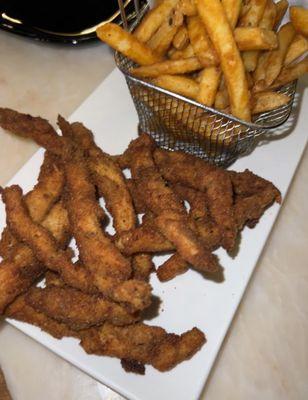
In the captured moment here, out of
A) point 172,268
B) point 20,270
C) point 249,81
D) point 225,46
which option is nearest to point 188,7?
point 225,46

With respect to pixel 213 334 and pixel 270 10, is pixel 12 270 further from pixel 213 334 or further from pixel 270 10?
pixel 270 10

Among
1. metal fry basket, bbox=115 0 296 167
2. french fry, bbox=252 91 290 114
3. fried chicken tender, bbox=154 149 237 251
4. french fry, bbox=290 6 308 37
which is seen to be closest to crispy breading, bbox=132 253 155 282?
fried chicken tender, bbox=154 149 237 251

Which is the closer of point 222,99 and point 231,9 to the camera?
point 231,9

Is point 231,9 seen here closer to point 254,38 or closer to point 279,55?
point 254,38

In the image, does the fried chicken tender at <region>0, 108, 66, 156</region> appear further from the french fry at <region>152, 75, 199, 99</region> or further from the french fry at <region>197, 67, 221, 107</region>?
the french fry at <region>197, 67, 221, 107</region>

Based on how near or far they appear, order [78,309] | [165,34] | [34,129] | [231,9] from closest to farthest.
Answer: [78,309] < [231,9] < [165,34] < [34,129]

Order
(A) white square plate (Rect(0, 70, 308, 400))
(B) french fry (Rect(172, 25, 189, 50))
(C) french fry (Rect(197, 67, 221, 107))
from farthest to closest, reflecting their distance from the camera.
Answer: (B) french fry (Rect(172, 25, 189, 50)), (C) french fry (Rect(197, 67, 221, 107)), (A) white square plate (Rect(0, 70, 308, 400))

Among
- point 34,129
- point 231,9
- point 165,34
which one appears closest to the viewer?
point 231,9

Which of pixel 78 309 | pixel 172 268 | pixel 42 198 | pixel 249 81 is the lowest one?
pixel 78 309
